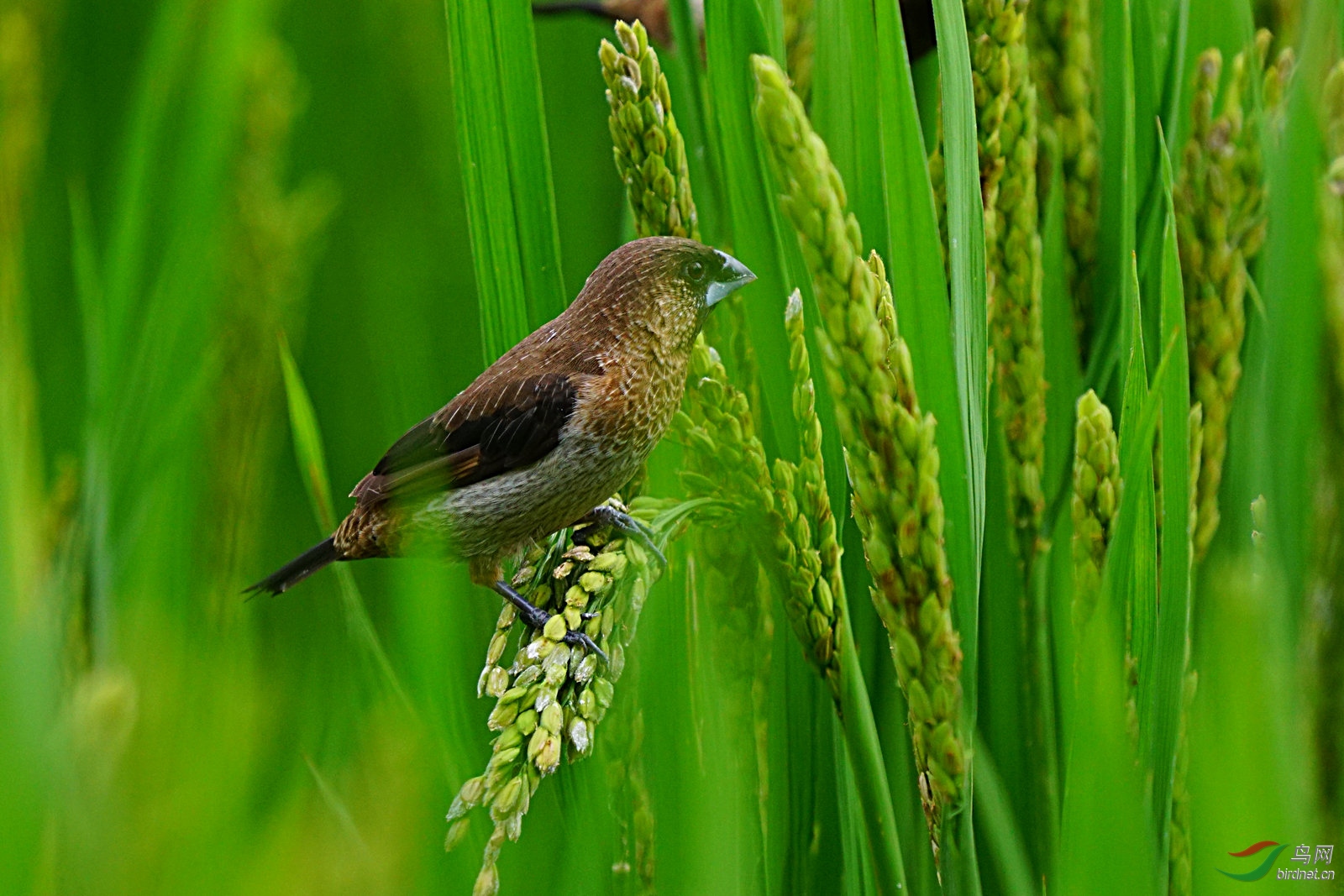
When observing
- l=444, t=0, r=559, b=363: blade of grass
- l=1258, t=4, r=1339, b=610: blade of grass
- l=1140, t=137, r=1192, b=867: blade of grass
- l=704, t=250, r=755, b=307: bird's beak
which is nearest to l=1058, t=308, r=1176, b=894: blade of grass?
l=1140, t=137, r=1192, b=867: blade of grass

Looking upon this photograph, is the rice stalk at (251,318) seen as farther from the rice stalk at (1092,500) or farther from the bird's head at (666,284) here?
the rice stalk at (1092,500)

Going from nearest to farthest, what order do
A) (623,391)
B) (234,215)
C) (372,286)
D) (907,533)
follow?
1. (907,533)
2. (623,391)
3. (234,215)
4. (372,286)

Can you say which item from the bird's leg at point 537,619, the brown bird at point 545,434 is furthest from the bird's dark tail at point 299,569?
the bird's leg at point 537,619

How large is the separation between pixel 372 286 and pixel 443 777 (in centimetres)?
96

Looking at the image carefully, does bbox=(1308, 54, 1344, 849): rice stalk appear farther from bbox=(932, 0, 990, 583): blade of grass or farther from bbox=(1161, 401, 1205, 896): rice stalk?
bbox=(932, 0, 990, 583): blade of grass

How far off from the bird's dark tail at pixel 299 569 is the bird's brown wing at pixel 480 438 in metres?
0.08

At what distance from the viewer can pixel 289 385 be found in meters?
1.44

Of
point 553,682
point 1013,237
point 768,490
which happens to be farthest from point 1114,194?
point 553,682

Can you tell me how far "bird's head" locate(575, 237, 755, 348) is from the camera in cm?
129

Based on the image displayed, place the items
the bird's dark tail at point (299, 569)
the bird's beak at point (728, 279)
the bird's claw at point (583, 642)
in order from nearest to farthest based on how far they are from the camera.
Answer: the bird's claw at point (583, 642)
the bird's beak at point (728, 279)
the bird's dark tail at point (299, 569)

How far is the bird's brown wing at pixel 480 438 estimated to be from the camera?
134 cm

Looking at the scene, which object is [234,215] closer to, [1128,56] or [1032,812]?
[1128,56]

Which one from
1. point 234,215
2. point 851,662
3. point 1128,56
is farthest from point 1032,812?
point 234,215

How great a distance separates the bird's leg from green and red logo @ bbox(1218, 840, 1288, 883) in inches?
21.7
